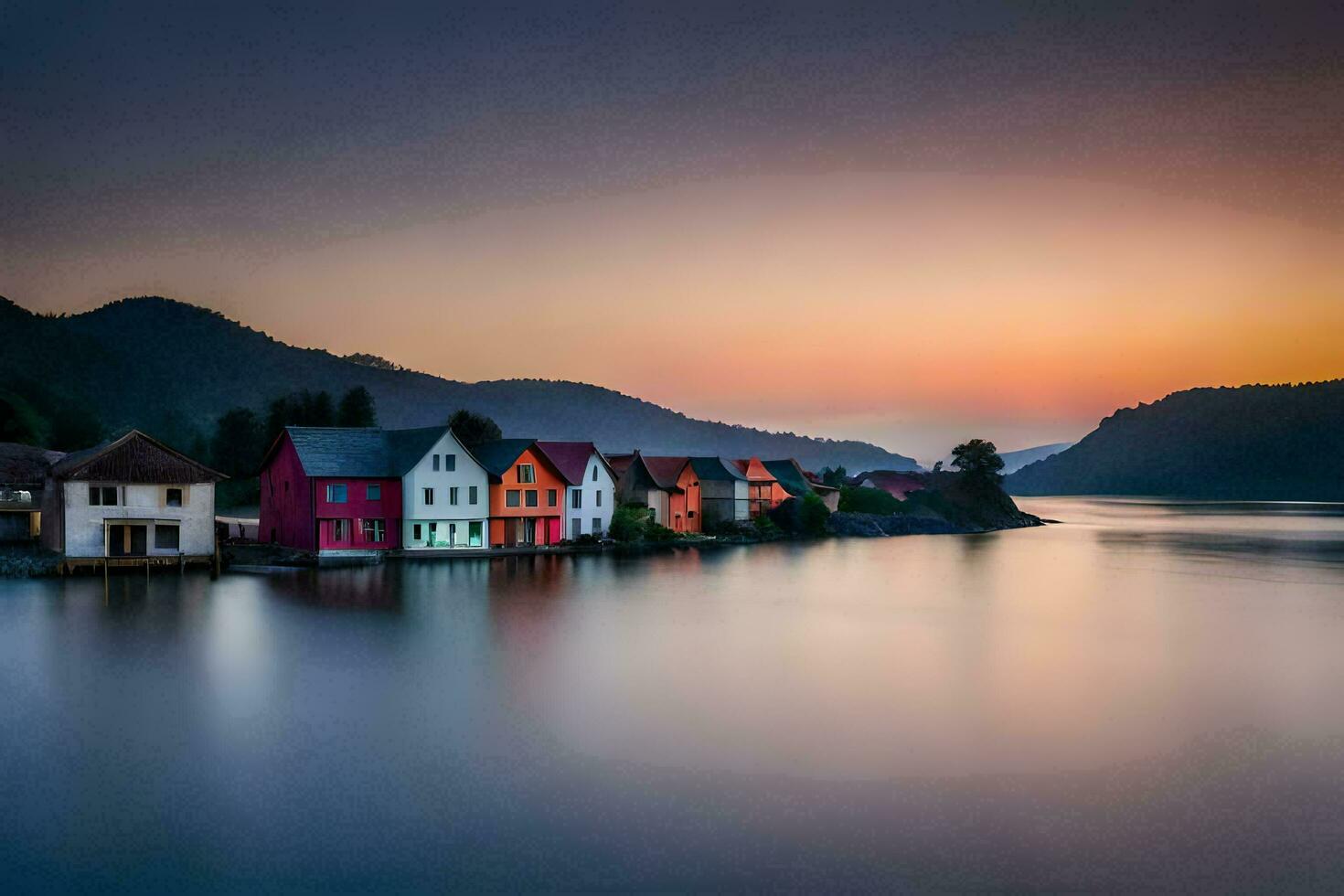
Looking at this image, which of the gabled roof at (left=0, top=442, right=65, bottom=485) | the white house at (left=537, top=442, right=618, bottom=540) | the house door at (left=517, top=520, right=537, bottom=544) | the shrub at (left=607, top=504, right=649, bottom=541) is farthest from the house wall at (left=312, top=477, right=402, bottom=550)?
the shrub at (left=607, top=504, right=649, bottom=541)

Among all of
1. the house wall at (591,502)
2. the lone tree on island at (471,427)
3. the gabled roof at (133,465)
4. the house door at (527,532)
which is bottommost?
the house door at (527,532)

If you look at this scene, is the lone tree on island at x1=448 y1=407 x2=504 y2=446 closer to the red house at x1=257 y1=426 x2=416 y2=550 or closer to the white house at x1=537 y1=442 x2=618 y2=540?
the white house at x1=537 y1=442 x2=618 y2=540

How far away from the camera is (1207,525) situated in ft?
337

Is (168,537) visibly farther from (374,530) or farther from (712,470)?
(712,470)

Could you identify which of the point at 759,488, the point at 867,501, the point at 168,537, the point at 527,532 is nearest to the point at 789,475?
the point at 759,488

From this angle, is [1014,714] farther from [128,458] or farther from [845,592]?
[128,458]

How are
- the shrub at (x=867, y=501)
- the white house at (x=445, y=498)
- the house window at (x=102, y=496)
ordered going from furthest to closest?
the shrub at (x=867, y=501) → the white house at (x=445, y=498) → the house window at (x=102, y=496)

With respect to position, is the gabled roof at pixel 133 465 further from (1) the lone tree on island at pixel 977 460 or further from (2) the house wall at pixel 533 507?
(1) the lone tree on island at pixel 977 460

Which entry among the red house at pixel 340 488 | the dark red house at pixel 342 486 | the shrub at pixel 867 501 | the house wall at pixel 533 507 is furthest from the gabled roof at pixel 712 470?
the red house at pixel 340 488

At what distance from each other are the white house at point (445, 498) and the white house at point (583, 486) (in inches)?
246

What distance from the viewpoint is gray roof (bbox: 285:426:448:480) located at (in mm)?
47031

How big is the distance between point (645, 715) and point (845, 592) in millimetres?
23047

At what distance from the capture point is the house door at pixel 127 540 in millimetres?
41781

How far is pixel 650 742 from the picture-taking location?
18453 millimetres
